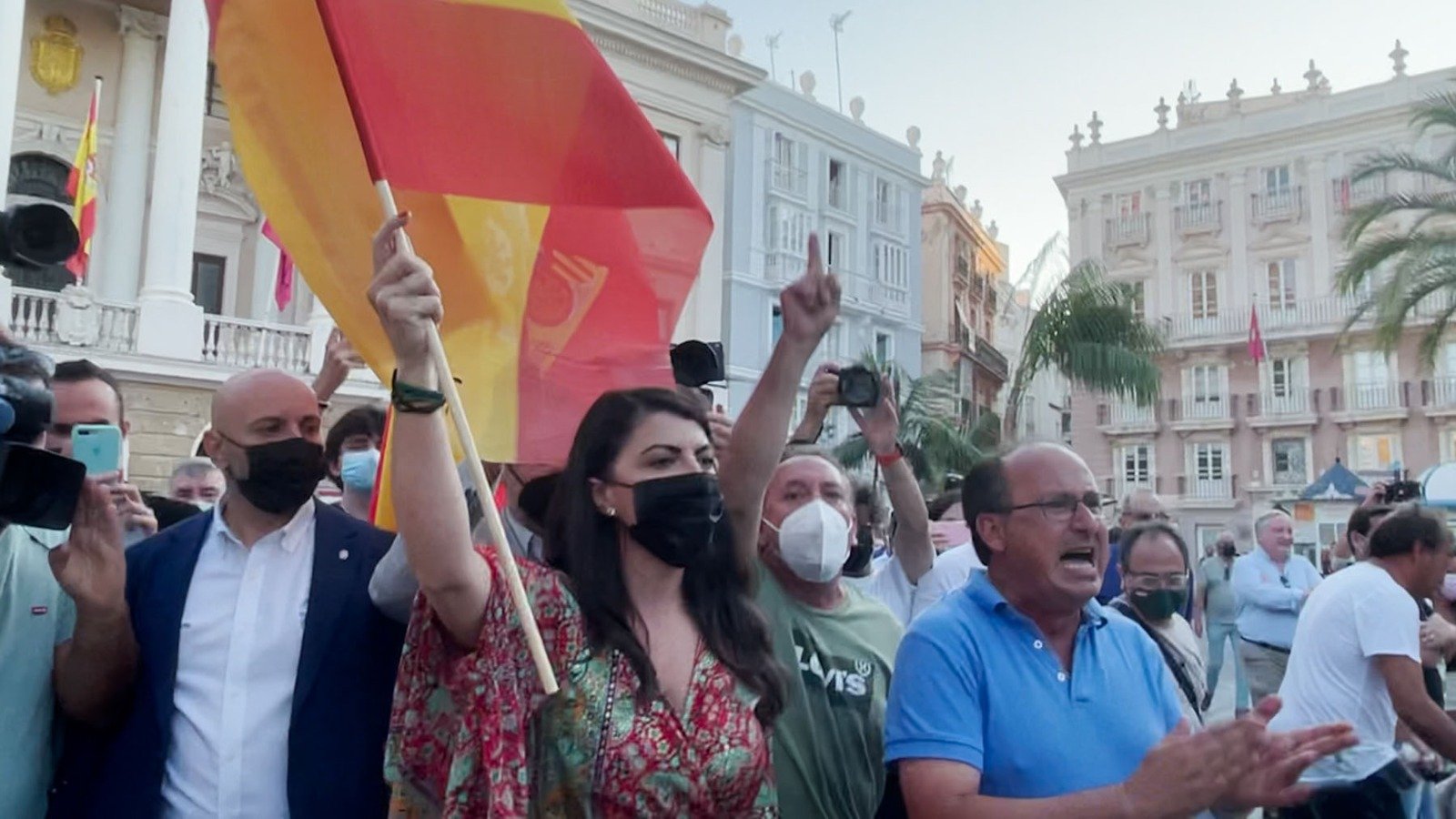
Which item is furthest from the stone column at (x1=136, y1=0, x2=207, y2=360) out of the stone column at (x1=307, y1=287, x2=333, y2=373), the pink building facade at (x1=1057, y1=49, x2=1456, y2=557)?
the pink building facade at (x1=1057, y1=49, x2=1456, y2=557)

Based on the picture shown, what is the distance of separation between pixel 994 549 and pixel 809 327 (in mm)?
696

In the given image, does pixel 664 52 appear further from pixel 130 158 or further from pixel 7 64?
pixel 7 64

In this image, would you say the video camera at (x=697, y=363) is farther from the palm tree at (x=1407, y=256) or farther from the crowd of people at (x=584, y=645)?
the palm tree at (x=1407, y=256)

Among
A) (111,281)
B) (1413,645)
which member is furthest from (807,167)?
(1413,645)

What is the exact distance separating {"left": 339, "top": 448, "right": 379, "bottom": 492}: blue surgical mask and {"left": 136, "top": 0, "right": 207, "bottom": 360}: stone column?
12807 millimetres

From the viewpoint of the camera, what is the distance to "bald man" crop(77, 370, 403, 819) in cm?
255

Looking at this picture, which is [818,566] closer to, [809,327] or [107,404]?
[809,327]

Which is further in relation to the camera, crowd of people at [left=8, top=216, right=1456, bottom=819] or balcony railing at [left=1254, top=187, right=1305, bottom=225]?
balcony railing at [left=1254, top=187, right=1305, bottom=225]

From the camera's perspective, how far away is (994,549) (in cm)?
264

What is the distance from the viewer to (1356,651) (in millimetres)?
4086

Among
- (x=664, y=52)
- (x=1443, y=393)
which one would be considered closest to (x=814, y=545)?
(x=664, y=52)

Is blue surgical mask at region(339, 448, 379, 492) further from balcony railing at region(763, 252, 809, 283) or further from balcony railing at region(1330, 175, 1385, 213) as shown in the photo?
balcony railing at region(1330, 175, 1385, 213)

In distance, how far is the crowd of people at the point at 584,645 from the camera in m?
2.16

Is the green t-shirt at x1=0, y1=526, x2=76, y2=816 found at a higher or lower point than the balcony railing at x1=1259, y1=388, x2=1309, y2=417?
lower
